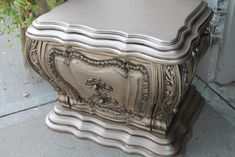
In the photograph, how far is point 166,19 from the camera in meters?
1.17

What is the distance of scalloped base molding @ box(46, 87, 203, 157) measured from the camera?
1350mm

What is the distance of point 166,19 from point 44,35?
463 mm

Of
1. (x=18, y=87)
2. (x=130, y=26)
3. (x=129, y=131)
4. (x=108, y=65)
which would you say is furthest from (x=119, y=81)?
(x=18, y=87)

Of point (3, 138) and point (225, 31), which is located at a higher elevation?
point (225, 31)

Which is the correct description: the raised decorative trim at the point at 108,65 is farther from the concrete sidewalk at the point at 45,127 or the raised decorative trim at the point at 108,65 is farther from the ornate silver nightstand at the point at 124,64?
the concrete sidewalk at the point at 45,127

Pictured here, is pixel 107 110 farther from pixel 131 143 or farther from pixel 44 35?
pixel 44 35

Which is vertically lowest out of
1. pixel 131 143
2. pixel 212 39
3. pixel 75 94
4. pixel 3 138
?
pixel 3 138

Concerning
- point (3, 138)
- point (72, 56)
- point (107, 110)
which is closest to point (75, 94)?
point (107, 110)

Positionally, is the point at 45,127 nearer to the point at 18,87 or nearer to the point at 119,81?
the point at 18,87

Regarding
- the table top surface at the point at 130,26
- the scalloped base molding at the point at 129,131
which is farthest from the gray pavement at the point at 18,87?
the table top surface at the point at 130,26

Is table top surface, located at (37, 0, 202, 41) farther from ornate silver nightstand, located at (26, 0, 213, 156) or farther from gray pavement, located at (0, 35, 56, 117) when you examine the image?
gray pavement, located at (0, 35, 56, 117)

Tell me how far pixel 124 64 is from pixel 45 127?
650mm

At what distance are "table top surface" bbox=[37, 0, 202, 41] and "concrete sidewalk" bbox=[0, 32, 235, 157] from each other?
580 mm

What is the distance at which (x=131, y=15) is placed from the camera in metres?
1.21
